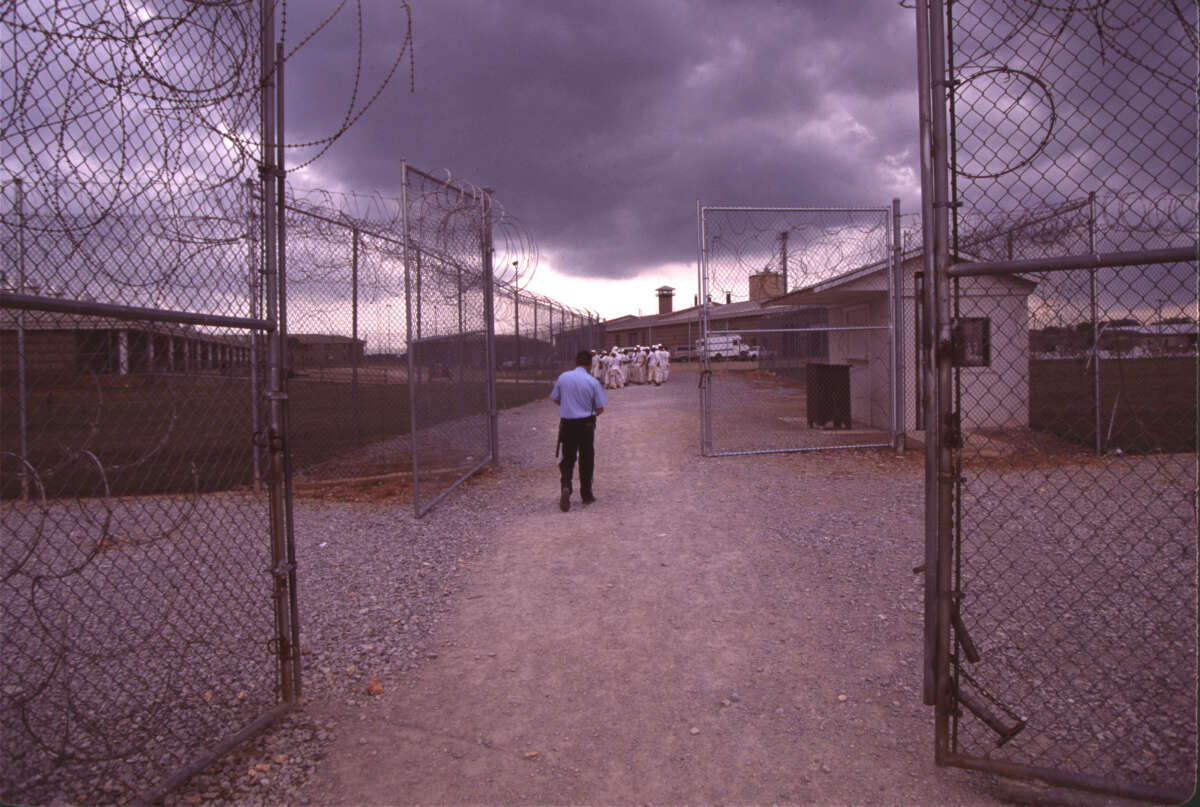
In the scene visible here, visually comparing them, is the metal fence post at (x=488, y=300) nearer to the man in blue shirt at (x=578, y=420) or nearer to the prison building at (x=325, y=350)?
the prison building at (x=325, y=350)

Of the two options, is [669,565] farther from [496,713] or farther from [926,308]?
[926,308]

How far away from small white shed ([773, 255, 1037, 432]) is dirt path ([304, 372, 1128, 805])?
615 centimetres

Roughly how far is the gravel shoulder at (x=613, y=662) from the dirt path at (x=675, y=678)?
0.01 meters

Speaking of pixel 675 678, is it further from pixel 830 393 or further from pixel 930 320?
pixel 830 393

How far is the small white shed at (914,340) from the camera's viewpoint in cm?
1246

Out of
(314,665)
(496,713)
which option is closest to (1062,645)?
(496,713)

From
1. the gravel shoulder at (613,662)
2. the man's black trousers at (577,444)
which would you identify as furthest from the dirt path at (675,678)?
the man's black trousers at (577,444)

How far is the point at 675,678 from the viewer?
3873mm

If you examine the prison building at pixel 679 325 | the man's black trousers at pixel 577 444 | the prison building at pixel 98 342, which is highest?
the prison building at pixel 679 325

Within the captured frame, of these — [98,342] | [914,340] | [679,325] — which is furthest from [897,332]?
[679,325]

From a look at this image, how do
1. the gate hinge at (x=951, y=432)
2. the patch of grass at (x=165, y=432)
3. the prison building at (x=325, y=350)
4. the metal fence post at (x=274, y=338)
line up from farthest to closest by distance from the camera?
the prison building at (x=325, y=350) < the patch of grass at (x=165, y=432) < the metal fence post at (x=274, y=338) < the gate hinge at (x=951, y=432)

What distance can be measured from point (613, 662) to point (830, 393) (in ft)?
35.1

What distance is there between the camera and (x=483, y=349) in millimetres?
10641

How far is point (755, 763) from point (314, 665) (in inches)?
93.6
